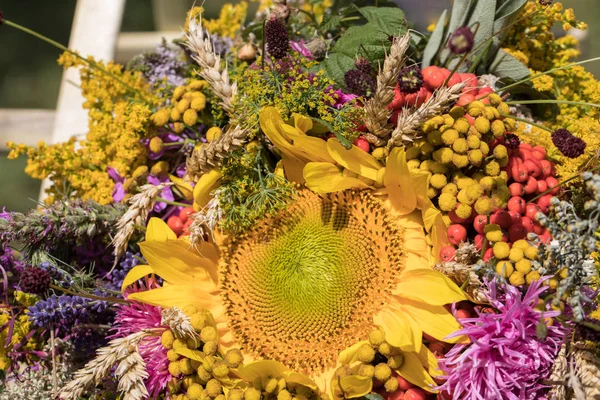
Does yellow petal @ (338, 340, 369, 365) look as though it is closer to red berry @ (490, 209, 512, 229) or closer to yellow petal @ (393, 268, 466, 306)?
yellow petal @ (393, 268, 466, 306)

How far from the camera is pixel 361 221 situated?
1.57 meters

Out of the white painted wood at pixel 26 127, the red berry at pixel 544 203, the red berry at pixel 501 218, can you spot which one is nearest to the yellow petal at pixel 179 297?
the red berry at pixel 501 218

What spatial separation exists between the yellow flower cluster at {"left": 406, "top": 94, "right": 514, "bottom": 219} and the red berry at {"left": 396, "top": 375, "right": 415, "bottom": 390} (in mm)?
391

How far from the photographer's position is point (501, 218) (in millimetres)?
1417

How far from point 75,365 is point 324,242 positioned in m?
0.83

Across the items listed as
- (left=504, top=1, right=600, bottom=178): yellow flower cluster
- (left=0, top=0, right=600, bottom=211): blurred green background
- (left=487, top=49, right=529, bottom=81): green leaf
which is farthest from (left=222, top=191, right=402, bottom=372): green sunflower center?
(left=0, top=0, right=600, bottom=211): blurred green background

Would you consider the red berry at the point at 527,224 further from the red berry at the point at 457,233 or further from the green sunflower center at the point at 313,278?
the green sunflower center at the point at 313,278

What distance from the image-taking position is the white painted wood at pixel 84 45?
2441 millimetres

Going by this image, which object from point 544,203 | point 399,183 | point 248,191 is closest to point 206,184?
point 248,191

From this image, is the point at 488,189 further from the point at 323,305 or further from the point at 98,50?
the point at 98,50

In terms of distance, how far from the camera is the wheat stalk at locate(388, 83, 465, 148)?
135cm

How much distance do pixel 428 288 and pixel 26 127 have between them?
6.45 feet

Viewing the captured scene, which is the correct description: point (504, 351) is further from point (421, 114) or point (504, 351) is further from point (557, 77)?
point (557, 77)

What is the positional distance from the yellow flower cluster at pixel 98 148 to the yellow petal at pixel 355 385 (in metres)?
0.86
